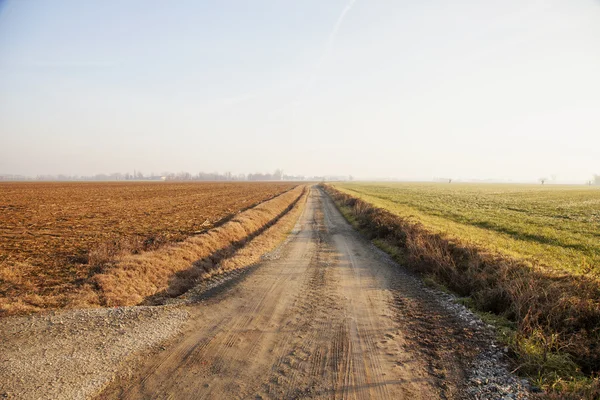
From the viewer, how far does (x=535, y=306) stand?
21.5 feet

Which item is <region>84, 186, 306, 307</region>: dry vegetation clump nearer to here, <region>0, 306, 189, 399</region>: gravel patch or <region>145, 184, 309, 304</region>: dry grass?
<region>145, 184, 309, 304</region>: dry grass

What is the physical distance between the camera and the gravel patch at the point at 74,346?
14.9ft

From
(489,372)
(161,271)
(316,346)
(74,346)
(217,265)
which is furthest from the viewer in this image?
(217,265)

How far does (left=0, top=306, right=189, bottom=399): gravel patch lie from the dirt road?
464 millimetres

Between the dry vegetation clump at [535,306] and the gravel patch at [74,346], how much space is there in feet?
23.1

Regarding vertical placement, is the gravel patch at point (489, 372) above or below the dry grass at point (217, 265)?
above

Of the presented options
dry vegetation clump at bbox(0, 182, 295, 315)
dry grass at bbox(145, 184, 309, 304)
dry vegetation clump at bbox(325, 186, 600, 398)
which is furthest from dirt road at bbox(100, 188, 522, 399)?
dry vegetation clump at bbox(0, 182, 295, 315)

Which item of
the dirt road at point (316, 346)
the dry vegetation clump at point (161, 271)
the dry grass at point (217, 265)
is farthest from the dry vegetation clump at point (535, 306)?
the dry vegetation clump at point (161, 271)

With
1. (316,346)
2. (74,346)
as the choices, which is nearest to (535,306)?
(316,346)

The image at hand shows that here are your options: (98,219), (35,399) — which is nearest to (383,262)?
(35,399)

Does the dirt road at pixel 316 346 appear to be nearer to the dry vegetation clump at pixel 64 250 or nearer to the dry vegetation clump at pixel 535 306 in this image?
the dry vegetation clump at pixel 535 306

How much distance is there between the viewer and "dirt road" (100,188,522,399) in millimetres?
4602

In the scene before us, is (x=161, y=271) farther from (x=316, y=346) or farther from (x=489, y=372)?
(x=489, y=372)

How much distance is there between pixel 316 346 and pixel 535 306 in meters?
5.07
